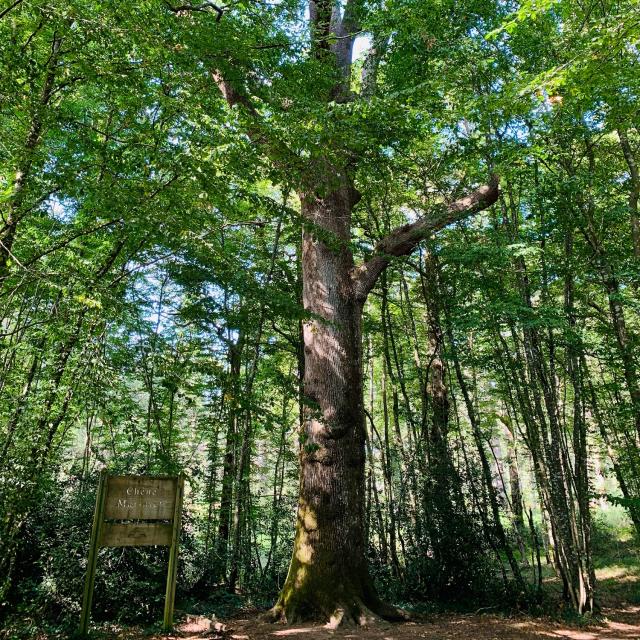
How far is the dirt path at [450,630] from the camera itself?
3.86m

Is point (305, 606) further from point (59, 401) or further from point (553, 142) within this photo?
point (553, 142)

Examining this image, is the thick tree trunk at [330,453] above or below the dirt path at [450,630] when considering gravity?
above

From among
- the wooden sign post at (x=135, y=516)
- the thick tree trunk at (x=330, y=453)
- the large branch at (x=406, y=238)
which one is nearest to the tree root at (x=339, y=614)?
the thick tree trunk at (x=330, y=453)

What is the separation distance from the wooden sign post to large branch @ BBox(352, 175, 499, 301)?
2953mm

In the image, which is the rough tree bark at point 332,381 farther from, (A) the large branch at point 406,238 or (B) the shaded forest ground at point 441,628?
(B) the shaded forest ground at point 441,628

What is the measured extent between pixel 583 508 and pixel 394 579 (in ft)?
9.17

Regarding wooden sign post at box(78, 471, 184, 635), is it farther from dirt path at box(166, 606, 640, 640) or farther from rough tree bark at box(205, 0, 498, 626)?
rough tree bark at box(205, 0, 498, 626)

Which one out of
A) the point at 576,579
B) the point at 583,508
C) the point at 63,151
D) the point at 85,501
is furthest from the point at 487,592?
the point at 63,151

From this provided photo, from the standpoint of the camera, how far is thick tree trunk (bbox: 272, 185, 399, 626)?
13.9ft

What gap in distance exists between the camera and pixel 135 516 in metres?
3.59

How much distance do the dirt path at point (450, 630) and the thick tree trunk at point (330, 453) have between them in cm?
21

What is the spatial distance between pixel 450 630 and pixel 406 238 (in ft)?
13.6

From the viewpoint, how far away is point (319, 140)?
3.95 meters

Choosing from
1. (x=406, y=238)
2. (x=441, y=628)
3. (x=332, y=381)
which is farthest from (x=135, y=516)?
(x=406, y=238)
